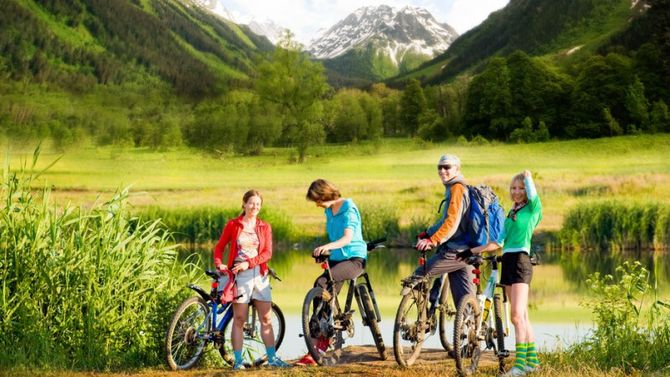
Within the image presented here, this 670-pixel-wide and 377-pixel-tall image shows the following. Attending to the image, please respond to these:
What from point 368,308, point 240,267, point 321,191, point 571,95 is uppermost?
point 571,95

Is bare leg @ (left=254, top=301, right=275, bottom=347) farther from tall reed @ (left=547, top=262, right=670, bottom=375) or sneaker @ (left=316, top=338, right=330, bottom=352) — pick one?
tall reed @ (left=547, top=262, right=670, bottom=375)

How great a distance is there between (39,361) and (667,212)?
1017 inches

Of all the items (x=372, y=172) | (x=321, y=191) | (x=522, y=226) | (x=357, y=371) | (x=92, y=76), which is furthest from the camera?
(x=92, y=76)

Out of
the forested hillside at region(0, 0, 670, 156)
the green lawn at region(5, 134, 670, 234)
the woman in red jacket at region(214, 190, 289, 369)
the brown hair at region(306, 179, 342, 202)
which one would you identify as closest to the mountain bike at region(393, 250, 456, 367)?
the brown hair at region(306, 179, 342, 202)

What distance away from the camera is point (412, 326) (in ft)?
29.0

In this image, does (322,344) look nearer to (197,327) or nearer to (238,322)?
(238,322)

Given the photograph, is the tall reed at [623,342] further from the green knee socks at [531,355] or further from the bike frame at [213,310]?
the bike frame at [213,310]

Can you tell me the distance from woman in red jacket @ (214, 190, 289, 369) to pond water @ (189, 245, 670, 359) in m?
2.36

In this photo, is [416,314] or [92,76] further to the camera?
[92,76]

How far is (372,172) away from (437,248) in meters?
68.4

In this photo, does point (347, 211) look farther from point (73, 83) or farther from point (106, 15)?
point (106, 15)

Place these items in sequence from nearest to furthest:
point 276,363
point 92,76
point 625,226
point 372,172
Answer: point 276,363, point 625,226, point 372,172, point 92,76

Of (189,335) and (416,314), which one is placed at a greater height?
(416,314)

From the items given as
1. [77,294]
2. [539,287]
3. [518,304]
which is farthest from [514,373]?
[539,287]
